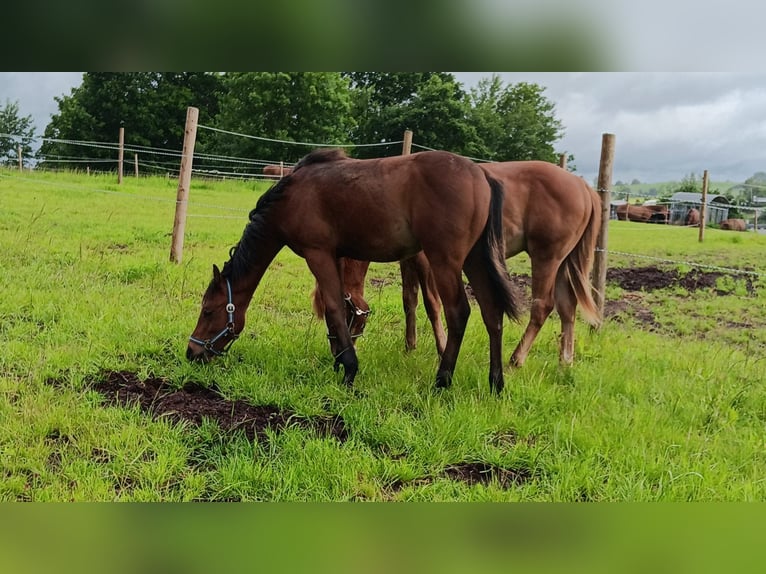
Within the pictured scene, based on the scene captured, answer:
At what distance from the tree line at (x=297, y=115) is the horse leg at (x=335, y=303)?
8821 millimetres

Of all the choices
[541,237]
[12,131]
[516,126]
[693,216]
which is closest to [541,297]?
[541,237]

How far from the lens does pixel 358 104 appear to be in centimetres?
1486

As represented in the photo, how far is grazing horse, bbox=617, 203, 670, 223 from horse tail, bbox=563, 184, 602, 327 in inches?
768

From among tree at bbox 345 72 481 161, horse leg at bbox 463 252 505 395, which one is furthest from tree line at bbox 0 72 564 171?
horse leg at bbox 463 252 505 395

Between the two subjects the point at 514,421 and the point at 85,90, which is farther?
the point at 85,90

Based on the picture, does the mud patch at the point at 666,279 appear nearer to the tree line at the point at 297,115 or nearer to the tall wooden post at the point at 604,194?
the tall wooden post at the point at 604,194

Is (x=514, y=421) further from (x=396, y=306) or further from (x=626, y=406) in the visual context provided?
(x=396, y=306)

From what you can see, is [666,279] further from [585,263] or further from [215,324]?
[215,324]

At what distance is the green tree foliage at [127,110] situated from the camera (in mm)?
21234

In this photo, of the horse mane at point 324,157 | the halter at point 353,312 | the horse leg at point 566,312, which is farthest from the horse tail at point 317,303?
the horse leg at point 566,312

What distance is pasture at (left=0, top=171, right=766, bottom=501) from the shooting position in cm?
246

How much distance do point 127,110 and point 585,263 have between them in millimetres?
23199

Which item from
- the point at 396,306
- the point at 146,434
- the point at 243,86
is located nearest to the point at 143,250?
the point at 396,306
